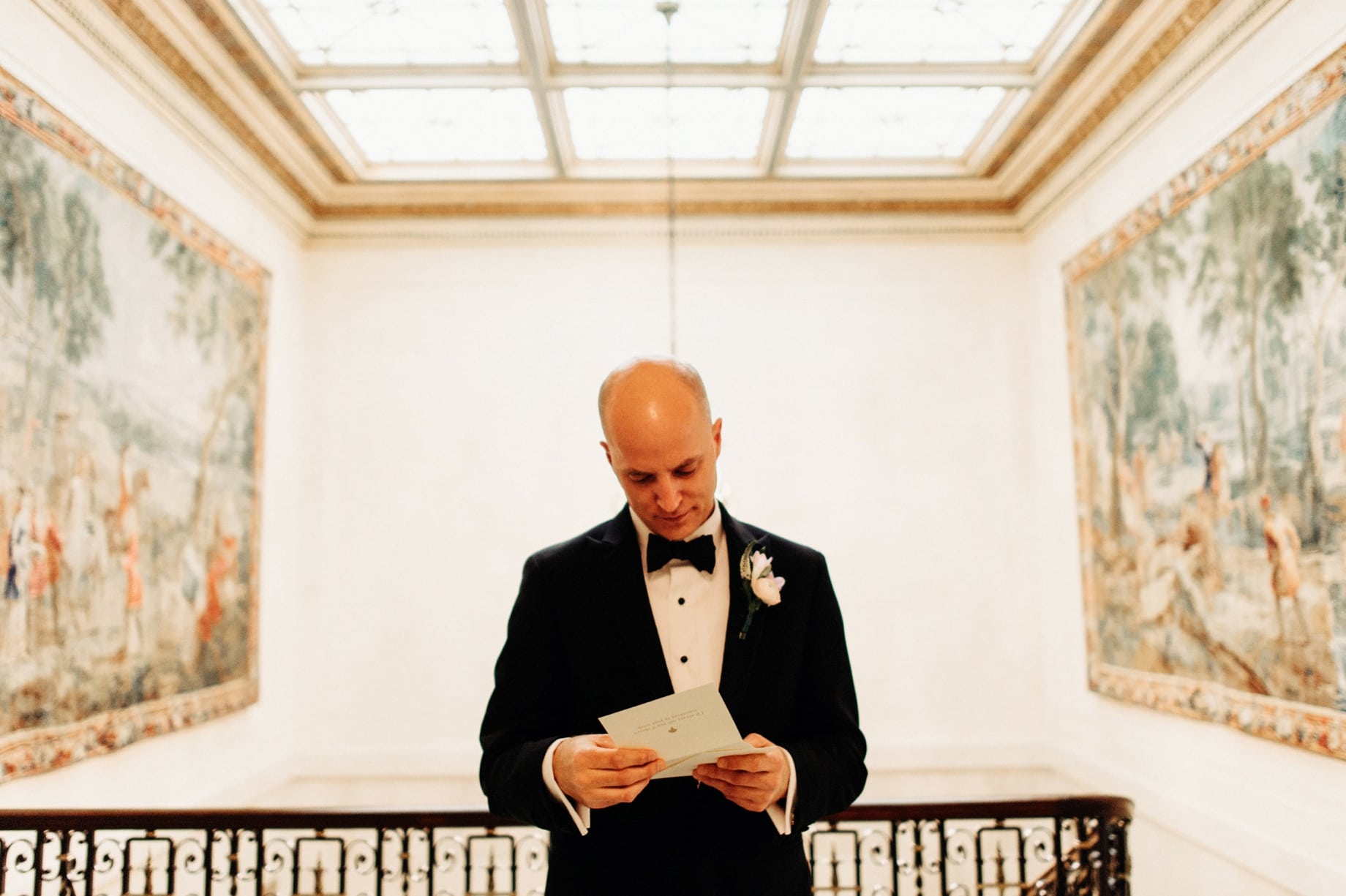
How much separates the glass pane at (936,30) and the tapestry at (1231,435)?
133cm

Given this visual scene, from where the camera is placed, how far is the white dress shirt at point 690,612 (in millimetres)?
2256

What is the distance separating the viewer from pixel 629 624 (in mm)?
2199

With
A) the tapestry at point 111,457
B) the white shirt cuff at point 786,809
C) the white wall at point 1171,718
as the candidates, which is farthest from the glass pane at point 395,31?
the white shirt cuff at point 786,809

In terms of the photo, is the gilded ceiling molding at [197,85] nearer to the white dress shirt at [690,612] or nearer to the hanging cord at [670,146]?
the hanging cord at [670,146]

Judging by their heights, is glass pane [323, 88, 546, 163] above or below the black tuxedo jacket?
above

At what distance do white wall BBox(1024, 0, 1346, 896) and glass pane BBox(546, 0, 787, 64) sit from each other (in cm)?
260

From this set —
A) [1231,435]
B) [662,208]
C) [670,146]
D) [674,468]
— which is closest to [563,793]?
[674,468]

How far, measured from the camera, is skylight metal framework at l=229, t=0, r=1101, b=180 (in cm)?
592

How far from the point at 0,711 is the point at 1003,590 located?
697cm

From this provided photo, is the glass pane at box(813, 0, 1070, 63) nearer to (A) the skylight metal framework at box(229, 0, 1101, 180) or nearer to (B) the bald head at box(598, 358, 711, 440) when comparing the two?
→ (A) the skylight metal framework at box(229, 0, 1101, 180)

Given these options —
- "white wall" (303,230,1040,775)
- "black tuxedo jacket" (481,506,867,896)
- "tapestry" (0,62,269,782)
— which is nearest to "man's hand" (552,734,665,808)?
"black tuxedo jacket" (481,506,867,896)

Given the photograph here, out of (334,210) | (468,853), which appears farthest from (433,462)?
(468,853)

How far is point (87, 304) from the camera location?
5105mm

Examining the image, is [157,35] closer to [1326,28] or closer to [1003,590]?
[1326,28]
